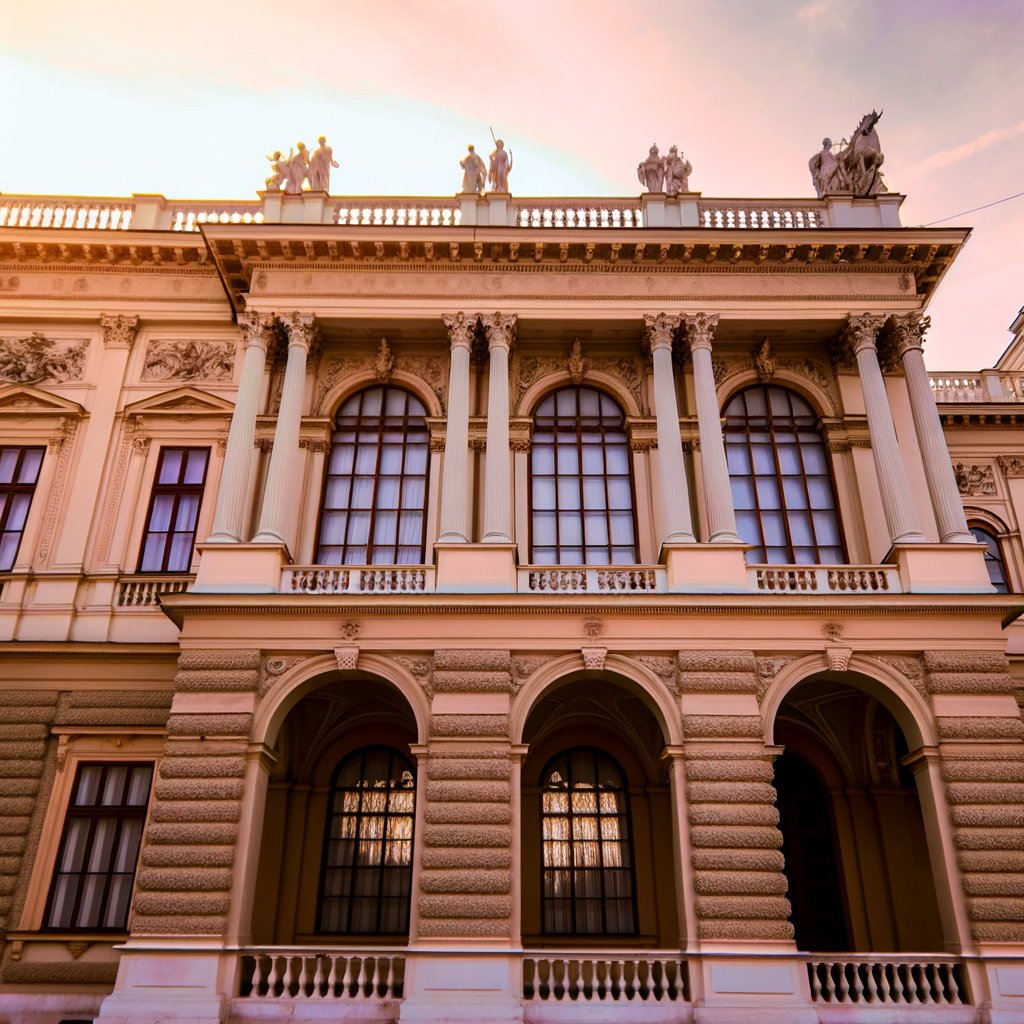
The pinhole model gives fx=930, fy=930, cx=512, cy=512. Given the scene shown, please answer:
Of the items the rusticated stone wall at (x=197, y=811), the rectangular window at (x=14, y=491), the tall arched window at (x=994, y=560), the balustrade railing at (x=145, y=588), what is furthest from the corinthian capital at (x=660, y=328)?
the rectangular window at (x=14, y=491)

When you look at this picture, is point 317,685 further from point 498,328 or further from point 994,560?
point 994,560

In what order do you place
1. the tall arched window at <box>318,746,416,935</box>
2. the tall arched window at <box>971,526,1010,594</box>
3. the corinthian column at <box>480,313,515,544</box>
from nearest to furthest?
the tall arched window at <box>318,746,416,935</box> < the corinthian column at <box>480,313,515,544</box> < the tall arched window at <box>971,526,1010,594</box>

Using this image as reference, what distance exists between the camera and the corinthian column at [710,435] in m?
16.1

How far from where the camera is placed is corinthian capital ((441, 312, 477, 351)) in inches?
701

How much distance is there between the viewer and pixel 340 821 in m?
16.7

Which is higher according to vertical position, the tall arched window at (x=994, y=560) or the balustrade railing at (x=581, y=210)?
the balustrade railing at (x=581, y=210)

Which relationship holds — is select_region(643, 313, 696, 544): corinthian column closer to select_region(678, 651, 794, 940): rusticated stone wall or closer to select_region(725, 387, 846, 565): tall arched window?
select_region(725, 387, 846, 565): tall arched window

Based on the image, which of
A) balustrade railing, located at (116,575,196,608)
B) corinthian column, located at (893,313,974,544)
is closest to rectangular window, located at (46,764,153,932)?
balustrade railing, located at (116,575,196,608)

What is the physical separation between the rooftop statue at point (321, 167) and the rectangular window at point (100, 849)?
12.1 m

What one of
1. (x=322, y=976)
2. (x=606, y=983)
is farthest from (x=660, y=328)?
(x=322, y=976)

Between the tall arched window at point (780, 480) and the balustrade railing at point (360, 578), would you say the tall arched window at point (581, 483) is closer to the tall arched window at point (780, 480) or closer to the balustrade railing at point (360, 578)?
the tall arched window at point (780, 480)

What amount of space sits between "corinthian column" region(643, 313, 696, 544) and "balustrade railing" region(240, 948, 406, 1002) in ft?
25.9

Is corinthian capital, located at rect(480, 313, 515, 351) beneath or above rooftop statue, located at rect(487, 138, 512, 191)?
beneath

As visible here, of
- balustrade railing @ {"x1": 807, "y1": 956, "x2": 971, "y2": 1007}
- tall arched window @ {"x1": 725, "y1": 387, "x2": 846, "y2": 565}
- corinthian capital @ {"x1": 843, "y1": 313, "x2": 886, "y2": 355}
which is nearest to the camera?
balustrade railing @ {"x1": 807, "y1": 956, "x2": 971, "y2": 1007}
